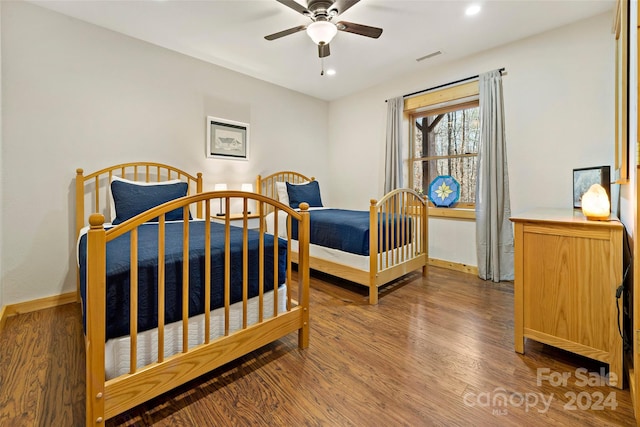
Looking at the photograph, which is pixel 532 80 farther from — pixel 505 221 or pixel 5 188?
pixel 5 188

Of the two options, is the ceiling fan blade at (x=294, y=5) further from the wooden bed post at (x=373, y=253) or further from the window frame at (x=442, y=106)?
the window frame at (x=442, y=106)

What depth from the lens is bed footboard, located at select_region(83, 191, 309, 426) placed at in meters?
1.00

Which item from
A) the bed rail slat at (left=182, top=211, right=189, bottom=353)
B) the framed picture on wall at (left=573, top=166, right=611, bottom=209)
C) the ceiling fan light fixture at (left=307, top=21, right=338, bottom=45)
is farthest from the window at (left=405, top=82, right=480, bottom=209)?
the bed rail slat at (left=182, top=211, right=189, bottom=353)

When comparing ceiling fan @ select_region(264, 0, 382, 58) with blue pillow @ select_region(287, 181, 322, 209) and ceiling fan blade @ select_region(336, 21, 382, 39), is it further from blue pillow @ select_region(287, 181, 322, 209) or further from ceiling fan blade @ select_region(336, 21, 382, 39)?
blue pillow @ select_region(287, 181, 322, 209)

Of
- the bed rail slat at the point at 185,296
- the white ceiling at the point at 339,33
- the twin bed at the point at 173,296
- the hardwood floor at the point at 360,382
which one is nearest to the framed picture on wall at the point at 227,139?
the white ceiling at the point at 339,33

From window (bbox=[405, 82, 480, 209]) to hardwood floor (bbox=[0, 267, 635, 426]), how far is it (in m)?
2.08

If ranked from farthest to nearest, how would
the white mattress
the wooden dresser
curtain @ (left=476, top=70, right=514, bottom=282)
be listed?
curtain @ (left=476, top=70, right=514, bottom=282) < the wooden dresser < the white mattress

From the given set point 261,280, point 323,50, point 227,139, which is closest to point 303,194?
point 227,139

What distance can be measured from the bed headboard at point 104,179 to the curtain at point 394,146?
243cm

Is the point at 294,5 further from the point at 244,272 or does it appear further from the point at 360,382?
the point at 360,382

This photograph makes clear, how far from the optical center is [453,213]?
3.50 metres

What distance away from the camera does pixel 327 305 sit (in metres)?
2.44

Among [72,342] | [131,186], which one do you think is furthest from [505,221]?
[72,342]

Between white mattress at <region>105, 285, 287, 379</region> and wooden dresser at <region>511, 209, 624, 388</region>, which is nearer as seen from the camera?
white mattress at <region>105, 285, 287, 379</region>
